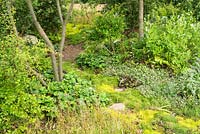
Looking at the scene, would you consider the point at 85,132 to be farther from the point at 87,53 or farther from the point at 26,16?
the point at 26,16

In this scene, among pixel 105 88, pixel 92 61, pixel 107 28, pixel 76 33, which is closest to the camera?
pixel 105 88

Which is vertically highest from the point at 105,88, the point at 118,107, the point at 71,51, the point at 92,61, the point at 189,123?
the point at 92,61

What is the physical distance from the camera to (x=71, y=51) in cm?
1102

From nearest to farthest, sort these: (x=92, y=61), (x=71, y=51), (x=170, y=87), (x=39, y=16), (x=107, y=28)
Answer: (x=170, y=87), (x=92, y=61), (x=107, y=28), (x=71, y=51), (x=39, y=16)

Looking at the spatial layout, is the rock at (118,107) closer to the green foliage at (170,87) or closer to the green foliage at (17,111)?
the green foliage at (170,87)

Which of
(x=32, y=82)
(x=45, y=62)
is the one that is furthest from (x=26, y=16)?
(x=32, y=82)

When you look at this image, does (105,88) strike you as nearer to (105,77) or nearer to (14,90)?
(105,77)

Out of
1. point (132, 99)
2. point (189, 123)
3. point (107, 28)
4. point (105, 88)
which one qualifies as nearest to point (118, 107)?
point (132, 99)

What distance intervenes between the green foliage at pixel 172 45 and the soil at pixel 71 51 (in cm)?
226

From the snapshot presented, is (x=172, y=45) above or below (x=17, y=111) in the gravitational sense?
above

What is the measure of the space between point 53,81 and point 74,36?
4.75m

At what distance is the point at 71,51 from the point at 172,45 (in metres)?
3.39

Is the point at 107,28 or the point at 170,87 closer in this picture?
the point at 170,87

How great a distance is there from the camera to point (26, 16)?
10.9m
